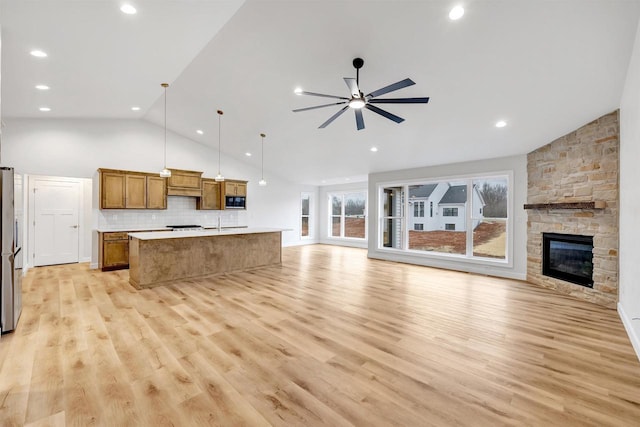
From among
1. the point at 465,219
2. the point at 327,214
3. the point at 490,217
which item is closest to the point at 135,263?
the point at 465,219

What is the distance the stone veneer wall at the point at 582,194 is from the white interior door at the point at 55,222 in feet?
32.1

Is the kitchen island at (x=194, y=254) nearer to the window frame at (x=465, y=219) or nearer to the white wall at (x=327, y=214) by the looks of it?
the window frame at (x=465, y=219)

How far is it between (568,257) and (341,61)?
4812 mm

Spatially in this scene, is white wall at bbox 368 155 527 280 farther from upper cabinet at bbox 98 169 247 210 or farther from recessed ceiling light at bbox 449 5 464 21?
upper cabinet at bbox 98 169 247 210

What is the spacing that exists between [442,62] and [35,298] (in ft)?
20.7

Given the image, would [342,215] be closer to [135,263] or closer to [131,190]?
[131,190]

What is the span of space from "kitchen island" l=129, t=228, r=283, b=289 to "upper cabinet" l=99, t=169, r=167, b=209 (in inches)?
65.4

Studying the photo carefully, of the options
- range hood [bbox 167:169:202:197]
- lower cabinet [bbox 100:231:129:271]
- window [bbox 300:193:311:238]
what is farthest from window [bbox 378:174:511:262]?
lower cabinet [bbox 100:231:129:271]

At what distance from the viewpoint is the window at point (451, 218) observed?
6.05m


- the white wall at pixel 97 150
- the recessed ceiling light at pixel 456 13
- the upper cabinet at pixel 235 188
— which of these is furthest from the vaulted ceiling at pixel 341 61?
the upper cabinet at pixel 235 188

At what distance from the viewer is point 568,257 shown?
4734 millimetres

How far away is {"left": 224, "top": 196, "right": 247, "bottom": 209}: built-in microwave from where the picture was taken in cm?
832

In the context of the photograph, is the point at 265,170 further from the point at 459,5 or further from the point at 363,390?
the point at 363,390

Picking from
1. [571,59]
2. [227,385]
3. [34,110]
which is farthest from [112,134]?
[571,59]
